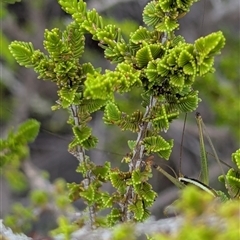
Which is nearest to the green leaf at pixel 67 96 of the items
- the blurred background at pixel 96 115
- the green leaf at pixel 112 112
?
the green leaf at pixel 112 112

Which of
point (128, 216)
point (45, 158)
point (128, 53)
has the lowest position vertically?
point (128, 216)

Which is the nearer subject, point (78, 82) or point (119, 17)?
point (78, 82)

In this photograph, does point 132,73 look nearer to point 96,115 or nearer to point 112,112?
point 112,112

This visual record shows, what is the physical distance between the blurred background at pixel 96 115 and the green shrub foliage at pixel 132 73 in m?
2.06

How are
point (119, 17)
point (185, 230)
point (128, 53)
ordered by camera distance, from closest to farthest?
point (185, 230) < point (128, 53) < point (119, 17)

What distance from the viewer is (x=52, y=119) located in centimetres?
484

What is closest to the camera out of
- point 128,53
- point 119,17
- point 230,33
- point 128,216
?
point 128,53

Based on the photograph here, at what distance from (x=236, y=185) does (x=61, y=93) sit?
2.53ft

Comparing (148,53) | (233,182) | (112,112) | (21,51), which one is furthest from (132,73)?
(233,182)

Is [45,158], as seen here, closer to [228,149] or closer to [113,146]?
[113,146]

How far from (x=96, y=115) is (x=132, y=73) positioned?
10.7 ft

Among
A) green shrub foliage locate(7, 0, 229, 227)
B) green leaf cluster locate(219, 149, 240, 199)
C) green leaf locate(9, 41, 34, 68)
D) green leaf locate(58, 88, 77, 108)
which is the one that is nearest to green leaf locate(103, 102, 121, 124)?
green shrub foliage locate(7, 0, 229, 227)

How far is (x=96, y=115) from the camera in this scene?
4.70 metres

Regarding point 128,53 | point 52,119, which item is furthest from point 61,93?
point 52,119
